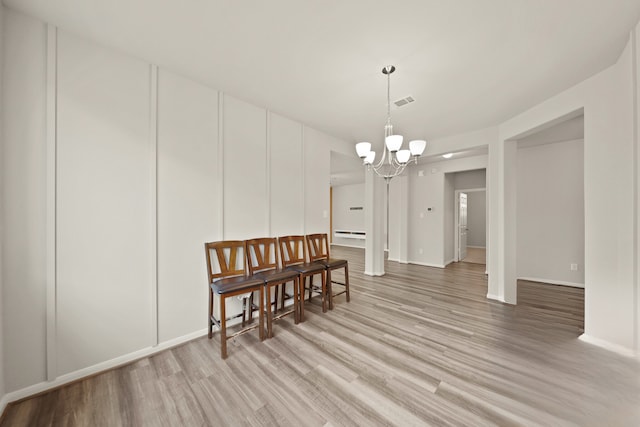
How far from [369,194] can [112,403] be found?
4.43 m

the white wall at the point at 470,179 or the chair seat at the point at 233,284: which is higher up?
the white wall at the point at 470,179

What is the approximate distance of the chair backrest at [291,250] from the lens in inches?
119

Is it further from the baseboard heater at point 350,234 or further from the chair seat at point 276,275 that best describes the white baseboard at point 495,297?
the baseboard heater at point 350,234

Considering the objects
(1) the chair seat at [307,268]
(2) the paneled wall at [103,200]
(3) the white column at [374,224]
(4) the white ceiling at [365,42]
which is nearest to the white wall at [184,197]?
(2) the paneled wall at [103,200]

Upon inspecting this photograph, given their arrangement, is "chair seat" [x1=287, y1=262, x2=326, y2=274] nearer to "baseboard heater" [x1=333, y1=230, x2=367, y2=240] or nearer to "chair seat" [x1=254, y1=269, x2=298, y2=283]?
"chair seat" [x1=254, y1=269, x2=298, y2=283]

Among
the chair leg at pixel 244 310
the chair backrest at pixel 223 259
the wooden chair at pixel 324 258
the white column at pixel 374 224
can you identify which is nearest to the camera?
the chair backrest at pixel 223 259

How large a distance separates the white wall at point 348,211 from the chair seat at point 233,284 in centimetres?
679

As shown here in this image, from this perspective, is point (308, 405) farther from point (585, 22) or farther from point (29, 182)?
point (585, 22)

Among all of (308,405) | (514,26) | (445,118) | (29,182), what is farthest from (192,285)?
(445,118)

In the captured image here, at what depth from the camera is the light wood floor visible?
1.43 meters

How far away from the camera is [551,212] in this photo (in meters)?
4.34

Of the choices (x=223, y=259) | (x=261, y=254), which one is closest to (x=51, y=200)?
(x=223, y=259)

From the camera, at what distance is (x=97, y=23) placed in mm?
1658

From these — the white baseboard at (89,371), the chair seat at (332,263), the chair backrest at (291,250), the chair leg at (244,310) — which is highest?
the chair backrest at (291,250)
